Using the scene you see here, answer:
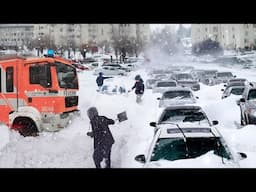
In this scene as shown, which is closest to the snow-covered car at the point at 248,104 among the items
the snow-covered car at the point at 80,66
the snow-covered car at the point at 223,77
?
the snow-covered car at the point at 223,77

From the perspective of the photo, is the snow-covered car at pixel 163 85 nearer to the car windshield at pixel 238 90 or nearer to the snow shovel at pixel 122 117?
the snow shovel at pixel 122 117

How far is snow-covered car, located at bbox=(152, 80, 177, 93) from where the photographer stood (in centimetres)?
616

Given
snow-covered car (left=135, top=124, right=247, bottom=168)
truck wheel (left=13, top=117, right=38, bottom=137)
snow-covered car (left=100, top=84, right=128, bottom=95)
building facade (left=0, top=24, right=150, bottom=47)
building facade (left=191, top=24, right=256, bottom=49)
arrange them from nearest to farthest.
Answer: snow-covered car (left=135, top=124, right=247, bottom=168), building facade (left=191, top=24, right=256, bottom=49), building facade (left=0, top=24, right=150, bottom=47), truck wheel (left=13, top=117, right=38, bottom=137), snow-covered car (left=100, top=84, right=128, bottom=95)

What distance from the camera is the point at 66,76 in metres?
6.03

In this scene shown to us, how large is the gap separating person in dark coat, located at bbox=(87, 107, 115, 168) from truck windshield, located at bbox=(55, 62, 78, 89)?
2.10 ft

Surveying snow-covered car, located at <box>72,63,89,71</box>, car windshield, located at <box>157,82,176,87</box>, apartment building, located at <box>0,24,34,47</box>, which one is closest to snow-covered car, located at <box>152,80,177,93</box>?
car windshield, located at <box>157,82,176,87</box>

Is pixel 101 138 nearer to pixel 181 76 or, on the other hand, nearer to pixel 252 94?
pixel 181 76

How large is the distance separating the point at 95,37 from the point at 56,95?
0.89m

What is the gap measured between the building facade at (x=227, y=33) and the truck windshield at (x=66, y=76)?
1.58 meters

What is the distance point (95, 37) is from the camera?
6.07 meters

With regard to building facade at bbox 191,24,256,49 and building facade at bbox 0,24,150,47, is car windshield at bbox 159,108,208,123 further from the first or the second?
building facade at bbox 0,24,150,47

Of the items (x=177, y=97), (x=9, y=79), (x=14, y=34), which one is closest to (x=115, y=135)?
(x=177, y=97)
